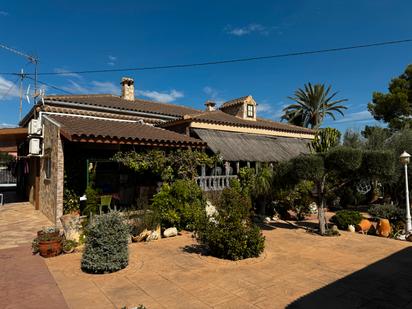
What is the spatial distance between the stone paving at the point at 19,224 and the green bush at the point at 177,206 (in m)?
4.78

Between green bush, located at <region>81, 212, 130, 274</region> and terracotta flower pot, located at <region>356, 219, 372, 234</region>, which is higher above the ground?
green bush, located at <region>81, 212, 130, 274</region>

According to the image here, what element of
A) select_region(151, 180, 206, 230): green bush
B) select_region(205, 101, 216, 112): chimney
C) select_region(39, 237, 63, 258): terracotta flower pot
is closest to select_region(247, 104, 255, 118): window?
select_region(205, 101, 216, 112): chimney

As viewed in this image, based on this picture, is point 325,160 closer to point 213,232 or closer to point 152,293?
point 213,232

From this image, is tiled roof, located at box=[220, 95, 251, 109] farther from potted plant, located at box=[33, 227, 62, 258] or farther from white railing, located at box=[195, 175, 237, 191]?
potted plant, located at box=[33, 227, 62, 258]

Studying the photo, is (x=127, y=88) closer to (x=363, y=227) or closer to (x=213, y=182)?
(x=213, y=182)

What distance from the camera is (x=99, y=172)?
50.7 ft

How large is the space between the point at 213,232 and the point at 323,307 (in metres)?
3.99

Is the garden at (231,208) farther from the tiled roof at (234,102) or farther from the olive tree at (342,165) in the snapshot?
the tiled roof at (234,102)

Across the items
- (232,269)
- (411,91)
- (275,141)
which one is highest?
(411,91)

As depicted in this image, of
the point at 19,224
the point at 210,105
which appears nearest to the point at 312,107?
the point at 210,105

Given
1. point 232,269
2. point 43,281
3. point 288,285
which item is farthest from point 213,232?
point 43,281

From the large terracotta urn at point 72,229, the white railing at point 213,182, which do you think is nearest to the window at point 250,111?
the white railing at point 213,182

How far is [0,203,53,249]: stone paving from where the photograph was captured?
10.3 m

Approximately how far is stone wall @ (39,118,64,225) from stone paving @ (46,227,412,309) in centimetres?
412
